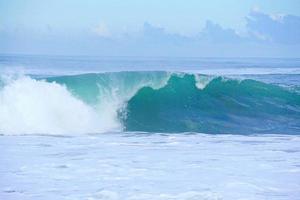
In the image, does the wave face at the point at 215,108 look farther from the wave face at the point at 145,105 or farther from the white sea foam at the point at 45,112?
the white sea foam at the point at 45,112

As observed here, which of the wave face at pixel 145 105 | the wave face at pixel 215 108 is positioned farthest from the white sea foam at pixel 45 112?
the wave face at pixel 215 108

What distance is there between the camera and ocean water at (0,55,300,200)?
6008 mm

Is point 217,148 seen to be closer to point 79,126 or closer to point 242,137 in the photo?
point 242,137

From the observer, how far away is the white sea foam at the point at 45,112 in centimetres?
1152

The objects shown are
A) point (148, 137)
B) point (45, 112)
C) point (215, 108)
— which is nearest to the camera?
point (148, 137)

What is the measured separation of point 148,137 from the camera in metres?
10.4

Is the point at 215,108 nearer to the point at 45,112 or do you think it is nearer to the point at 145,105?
the point at 145,105

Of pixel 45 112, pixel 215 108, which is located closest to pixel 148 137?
pixel 45 112

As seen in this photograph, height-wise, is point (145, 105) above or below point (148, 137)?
above

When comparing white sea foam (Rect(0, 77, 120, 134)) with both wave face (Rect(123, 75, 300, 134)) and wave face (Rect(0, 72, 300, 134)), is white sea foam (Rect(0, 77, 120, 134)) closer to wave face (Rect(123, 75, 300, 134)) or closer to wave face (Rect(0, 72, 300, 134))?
Answer: wave face (Rect(0, 72, 300, 134))

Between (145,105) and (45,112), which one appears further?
(145,105)

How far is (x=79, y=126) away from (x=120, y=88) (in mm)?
4664

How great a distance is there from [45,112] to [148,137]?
3.58 meters

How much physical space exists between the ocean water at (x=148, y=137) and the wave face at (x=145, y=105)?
4cm
